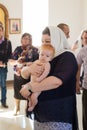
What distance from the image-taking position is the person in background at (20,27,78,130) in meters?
2.00

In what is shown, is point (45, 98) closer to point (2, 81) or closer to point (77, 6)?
point (2, 81)

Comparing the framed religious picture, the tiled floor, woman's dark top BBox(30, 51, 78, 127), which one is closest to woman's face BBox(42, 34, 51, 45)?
woman's dark top BBox(30, 51, 78, 127)

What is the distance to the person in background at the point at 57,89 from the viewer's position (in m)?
2.00

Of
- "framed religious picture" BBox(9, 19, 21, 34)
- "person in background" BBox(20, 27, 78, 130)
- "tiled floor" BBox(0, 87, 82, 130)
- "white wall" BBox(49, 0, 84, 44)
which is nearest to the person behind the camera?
"person in background" BBox(20, 27, 78, 130)

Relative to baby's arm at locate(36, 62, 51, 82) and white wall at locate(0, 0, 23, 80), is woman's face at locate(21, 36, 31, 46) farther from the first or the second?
white wall at locate(0, 0, 23, 80)

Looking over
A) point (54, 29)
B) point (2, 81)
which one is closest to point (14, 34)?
point (2, 81)

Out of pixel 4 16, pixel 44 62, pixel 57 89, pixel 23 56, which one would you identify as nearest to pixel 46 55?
pixel 44 62

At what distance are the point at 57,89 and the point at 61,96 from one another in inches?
2.7

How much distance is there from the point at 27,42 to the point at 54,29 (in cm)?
285

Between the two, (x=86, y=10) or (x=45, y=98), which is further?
(x=86, y=10)

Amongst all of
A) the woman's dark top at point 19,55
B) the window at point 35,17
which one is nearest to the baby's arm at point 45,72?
the woman's dark top at point 19,55

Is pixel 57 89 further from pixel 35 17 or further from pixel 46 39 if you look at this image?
pixel 35 17

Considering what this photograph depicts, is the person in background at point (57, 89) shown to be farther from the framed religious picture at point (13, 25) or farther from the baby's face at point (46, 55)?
the framed religious picture at point (13, 25)

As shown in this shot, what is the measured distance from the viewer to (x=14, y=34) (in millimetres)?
8359
